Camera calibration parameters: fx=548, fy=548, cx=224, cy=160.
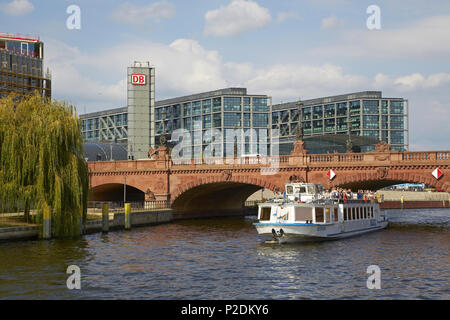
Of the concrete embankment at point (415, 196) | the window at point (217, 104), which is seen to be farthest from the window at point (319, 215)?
the window at point (217, 104)

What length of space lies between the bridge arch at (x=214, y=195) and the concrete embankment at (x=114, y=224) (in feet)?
15.1

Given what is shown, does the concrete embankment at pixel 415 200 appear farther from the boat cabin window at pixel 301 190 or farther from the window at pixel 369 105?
the boat cabin window at pixel 301 190

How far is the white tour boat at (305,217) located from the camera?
45.5 m

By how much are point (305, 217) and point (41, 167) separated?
72.4 ft

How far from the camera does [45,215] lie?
43719 mm

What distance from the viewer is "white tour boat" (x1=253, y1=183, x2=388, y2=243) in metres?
45.5

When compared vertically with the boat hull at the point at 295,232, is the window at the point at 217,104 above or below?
above

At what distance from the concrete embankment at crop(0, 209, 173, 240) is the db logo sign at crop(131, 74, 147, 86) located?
68071mm

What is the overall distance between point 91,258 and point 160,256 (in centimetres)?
492

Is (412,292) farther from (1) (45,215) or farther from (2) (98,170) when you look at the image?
(2) (98,170)

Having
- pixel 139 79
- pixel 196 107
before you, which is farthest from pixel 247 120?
pixel 139 79

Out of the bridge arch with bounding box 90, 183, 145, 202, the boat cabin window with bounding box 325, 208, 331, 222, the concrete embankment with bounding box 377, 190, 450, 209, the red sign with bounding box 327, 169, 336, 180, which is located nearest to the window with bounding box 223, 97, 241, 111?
the concrete embankment with bounding box 377, 190, 450, 209

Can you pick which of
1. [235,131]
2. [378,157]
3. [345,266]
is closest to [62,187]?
[345,266]

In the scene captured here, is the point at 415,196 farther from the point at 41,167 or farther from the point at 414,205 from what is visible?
the point at 41,167
